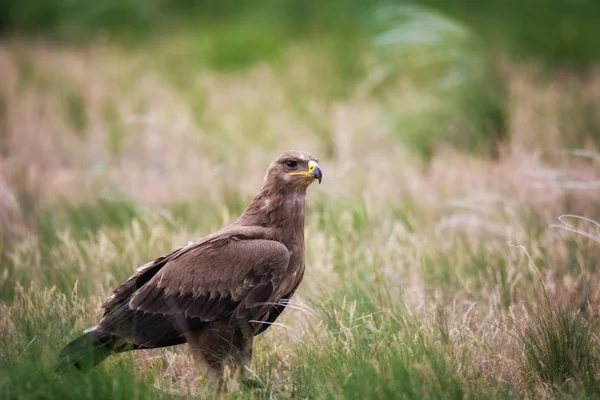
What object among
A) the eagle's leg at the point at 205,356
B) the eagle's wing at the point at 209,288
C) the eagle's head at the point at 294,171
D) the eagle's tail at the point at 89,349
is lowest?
the eagle's leg at the point at 205,356

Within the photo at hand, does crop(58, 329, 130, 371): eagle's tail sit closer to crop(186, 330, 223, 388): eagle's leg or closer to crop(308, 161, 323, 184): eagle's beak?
crop(186, 330, 223, 388): eagle's leg

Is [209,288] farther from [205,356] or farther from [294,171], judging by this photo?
[294,171]

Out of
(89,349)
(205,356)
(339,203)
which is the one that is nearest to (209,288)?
(205,356)

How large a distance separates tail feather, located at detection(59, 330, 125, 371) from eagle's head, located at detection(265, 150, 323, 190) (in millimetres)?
1167

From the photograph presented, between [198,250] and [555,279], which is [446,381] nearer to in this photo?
[198,250]

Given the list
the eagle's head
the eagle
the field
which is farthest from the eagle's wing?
the eagle's head

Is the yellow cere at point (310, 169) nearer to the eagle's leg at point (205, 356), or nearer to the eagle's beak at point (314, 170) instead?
the eagle's beak at point (314, 170)

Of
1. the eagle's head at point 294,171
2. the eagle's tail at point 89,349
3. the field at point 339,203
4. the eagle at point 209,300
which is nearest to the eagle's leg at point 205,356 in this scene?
the eagle at point 209,300

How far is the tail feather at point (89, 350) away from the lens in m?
3.51

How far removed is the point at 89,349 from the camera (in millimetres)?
3590

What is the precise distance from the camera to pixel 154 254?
5.18 m

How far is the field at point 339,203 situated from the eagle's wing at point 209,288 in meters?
0.22

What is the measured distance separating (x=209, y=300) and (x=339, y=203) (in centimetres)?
248

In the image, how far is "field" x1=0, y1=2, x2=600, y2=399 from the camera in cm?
369
